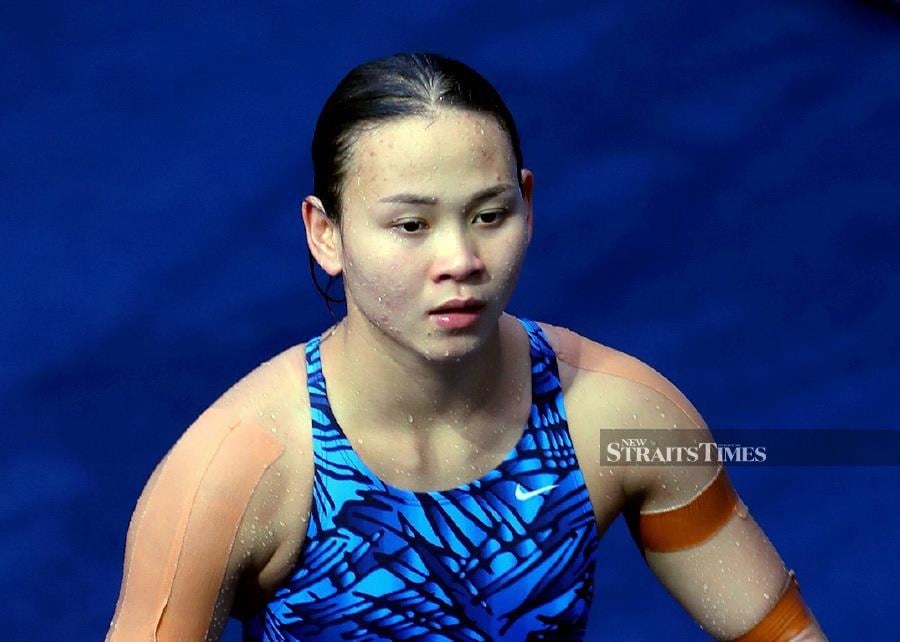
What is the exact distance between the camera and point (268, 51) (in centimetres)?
423

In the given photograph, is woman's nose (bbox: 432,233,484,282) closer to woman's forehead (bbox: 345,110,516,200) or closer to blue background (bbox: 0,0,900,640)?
woman's forehead (bbox: 345,110,516,200)

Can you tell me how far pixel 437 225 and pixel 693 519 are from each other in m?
0.50

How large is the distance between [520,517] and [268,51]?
2.42m

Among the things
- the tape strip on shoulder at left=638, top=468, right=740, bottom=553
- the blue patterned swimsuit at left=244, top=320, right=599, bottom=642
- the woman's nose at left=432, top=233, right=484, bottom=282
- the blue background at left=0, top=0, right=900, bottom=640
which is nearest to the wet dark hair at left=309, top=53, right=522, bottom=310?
the woman's nose at left=432, top=233, right=484, bottom=282

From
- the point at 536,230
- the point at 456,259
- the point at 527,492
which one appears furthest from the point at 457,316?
the point at 536,230

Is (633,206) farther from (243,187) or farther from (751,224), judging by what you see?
Answer: (243,187)

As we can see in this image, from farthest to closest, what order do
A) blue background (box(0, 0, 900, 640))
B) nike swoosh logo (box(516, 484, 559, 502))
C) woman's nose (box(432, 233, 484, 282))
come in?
blue background (box(0, 0, 900, 640)) < nike swoosh logo (box(516, 484, 559, 502)) < woman's nose (box(432, 233, 484, 282))

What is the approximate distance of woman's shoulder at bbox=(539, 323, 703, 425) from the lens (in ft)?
6.67

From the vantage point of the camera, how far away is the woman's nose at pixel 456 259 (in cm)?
177

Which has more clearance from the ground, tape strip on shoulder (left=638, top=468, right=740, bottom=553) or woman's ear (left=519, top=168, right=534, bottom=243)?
woman's ear (left=519, top=168, right=534, bottom=243)

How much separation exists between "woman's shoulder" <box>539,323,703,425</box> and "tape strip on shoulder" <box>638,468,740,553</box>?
0.27 feet

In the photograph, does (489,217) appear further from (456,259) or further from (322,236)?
(322,236)

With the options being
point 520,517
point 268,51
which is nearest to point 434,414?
point 520,517

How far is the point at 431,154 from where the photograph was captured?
1774mm
